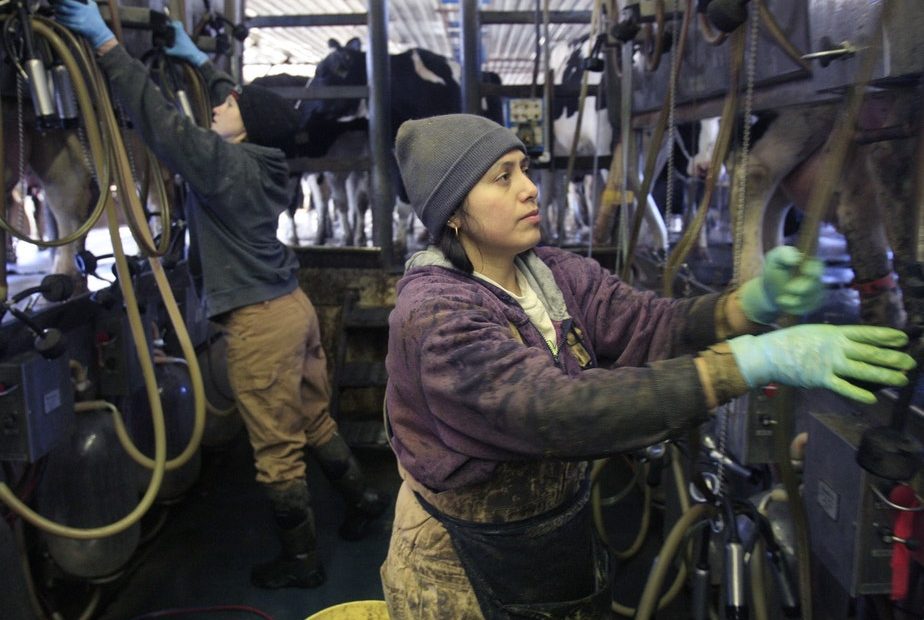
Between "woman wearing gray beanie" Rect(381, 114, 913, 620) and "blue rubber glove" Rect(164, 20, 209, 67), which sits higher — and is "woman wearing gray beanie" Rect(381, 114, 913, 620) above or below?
below

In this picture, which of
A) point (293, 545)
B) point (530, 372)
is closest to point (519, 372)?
point (530, 372)

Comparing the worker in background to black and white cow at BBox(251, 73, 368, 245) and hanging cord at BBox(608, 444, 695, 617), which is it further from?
black and white cow at BBox(251, 73, 368, 245)

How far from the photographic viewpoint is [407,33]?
1038cm

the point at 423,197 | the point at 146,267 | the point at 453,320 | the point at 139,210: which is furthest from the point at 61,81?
the point at 453,320

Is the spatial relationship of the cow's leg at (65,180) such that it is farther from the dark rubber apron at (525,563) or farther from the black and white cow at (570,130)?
the black and white cow at (570,130)

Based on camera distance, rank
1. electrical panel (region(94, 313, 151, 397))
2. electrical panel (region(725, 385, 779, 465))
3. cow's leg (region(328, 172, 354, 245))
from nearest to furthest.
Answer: electrical panel (region(725, 385, 779, 465)) < electrical panel (region(94, 313, 151, 397)) < cow's leg (region(328, 172, 354, 245))

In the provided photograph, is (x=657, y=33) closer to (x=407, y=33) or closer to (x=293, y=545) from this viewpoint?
(x=293, y=545)

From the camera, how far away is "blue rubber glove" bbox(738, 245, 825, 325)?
1069mm

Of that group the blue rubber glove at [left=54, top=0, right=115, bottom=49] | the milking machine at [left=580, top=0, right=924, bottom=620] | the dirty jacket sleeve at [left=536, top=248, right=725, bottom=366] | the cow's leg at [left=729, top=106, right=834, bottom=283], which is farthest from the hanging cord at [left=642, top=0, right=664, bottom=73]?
the blue rubber glove at [left=54, top=0, right=115, bottom=49]

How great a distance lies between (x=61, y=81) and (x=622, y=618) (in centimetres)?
233

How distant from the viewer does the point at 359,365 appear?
3.86 m

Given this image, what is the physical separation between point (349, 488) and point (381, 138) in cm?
214

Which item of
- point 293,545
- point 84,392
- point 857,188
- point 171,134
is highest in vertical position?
point 171,134

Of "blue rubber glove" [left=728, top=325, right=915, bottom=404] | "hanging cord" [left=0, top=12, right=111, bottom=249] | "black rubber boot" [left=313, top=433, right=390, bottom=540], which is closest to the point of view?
"blue rubber glove" [left=728, top=325, right=915, bottom=404]
